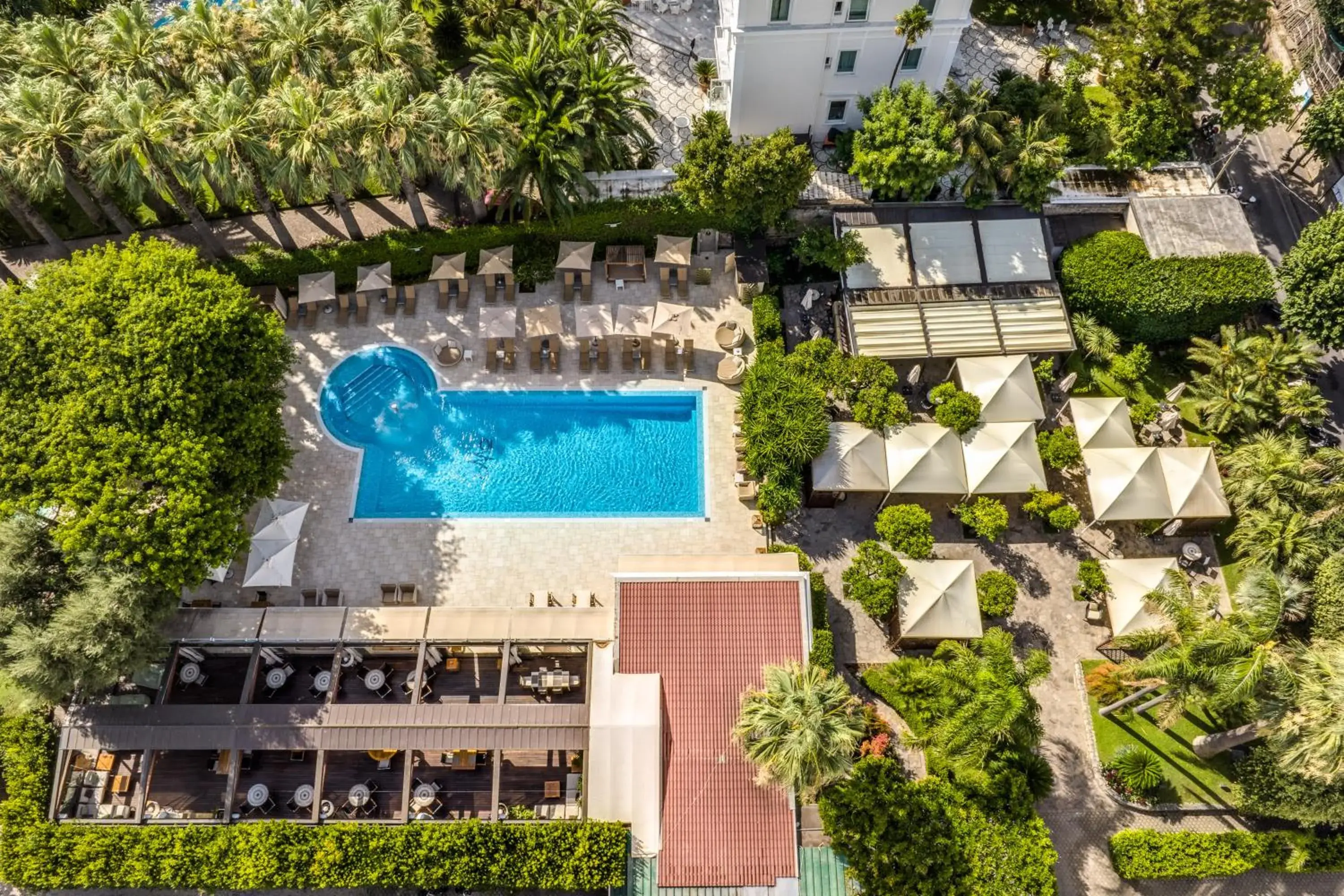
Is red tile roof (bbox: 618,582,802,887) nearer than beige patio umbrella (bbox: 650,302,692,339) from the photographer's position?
Yes

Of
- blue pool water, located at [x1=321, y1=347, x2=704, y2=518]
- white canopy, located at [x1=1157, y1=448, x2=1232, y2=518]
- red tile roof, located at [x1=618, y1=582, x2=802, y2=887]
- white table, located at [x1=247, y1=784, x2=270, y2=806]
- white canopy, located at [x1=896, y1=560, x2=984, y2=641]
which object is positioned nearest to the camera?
red tile roof, located at [x1=618, y1=582, x2=802, y2=887]

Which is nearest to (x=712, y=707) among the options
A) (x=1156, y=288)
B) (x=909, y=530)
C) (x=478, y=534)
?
(x=909, y=530)

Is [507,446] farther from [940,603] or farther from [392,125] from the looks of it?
[940,603]

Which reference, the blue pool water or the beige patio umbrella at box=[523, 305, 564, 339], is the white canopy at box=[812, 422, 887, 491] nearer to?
the blue pool water

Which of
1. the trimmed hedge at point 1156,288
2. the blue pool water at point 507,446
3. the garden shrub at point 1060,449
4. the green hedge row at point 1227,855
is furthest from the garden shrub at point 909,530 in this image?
the trimmed hedge at point 1156,288

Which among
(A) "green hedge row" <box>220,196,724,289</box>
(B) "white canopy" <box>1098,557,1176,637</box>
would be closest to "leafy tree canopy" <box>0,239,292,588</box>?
(A) "green hedge row" <box>220,196,724,289</box>

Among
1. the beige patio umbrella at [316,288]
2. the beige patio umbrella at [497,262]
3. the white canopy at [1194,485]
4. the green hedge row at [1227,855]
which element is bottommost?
the green hedge row at [1227,855]

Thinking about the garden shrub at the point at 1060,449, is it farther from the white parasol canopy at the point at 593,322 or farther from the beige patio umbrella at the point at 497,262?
the beige patio umbrella at the point at 497,262

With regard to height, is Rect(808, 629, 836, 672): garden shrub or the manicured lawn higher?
Rect(808, 629, 836, 672): garden shrub
